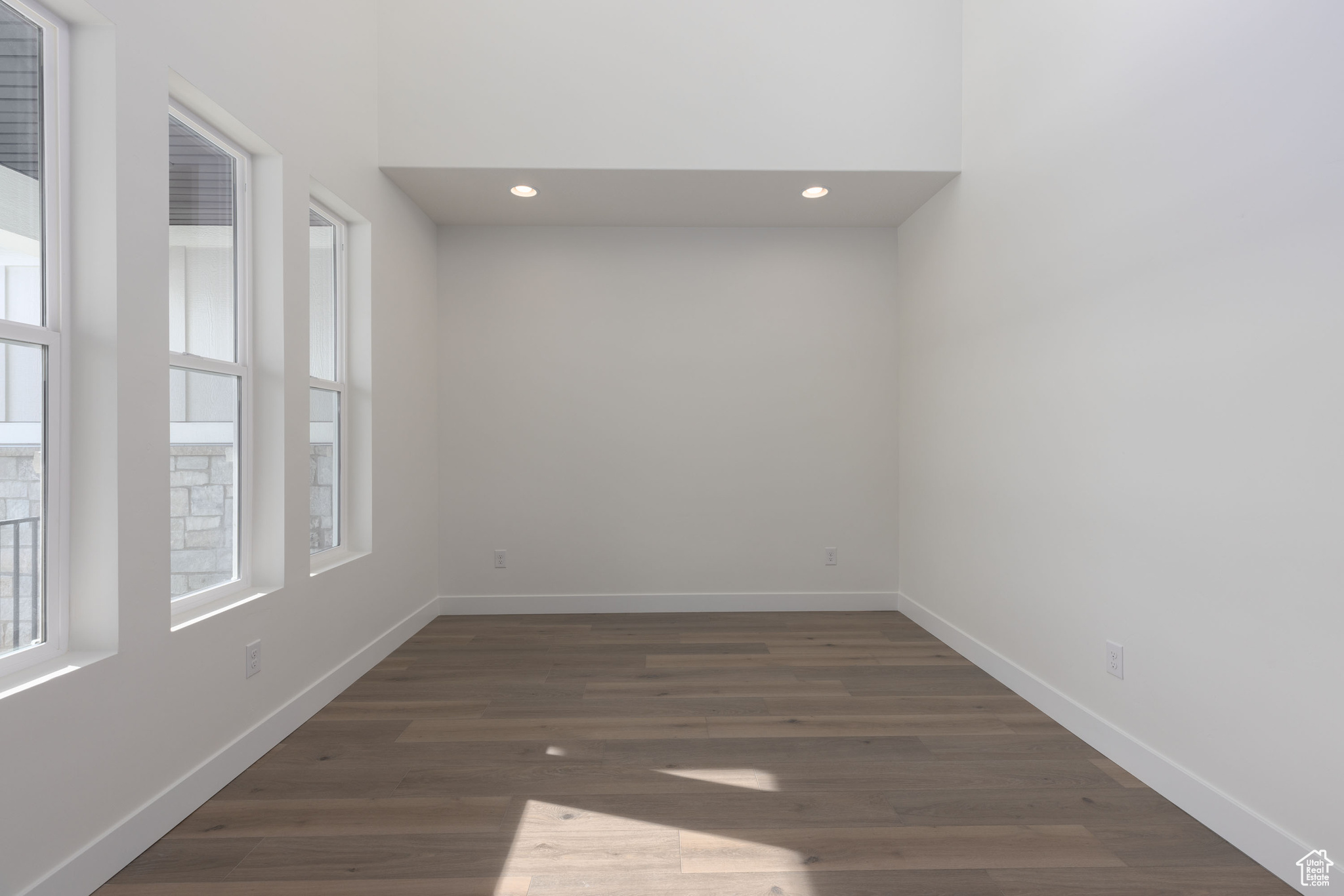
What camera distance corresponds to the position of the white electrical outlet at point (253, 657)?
239cm

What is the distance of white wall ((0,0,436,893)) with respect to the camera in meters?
1.68

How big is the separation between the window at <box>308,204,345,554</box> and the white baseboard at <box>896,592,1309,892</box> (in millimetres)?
3223

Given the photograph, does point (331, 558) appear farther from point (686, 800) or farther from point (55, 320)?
point (686, 800)

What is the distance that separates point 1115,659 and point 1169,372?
3.44ft

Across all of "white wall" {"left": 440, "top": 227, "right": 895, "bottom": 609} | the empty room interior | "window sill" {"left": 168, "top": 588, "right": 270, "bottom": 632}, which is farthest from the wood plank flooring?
"white wall" {"left": 440, "top": 227, "right": 895, "bottom": 609}

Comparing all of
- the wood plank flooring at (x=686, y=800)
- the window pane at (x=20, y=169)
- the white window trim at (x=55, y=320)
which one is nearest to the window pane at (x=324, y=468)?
the wood plank flooring at (x=686, y=800)

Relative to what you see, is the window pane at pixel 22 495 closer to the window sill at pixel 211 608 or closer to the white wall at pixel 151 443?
the white wall at pixel 151 443

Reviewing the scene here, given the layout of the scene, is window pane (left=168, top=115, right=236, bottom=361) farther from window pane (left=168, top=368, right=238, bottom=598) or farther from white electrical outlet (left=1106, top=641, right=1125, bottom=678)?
white electrical outlet (left=1106, top=641, right=1125, bottom=678)

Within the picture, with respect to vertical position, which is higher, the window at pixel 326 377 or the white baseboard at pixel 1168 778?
the window at pixel 326 377

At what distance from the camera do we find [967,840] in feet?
6.44

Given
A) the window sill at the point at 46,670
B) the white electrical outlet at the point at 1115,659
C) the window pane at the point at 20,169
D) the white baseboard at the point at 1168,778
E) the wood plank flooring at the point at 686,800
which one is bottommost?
the wood plank flooring at the point at 686,800

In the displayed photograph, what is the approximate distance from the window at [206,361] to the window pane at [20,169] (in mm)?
342

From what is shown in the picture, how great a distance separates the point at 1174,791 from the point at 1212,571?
733 mm

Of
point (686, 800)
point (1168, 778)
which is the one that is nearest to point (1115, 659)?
point (1168, 778)
